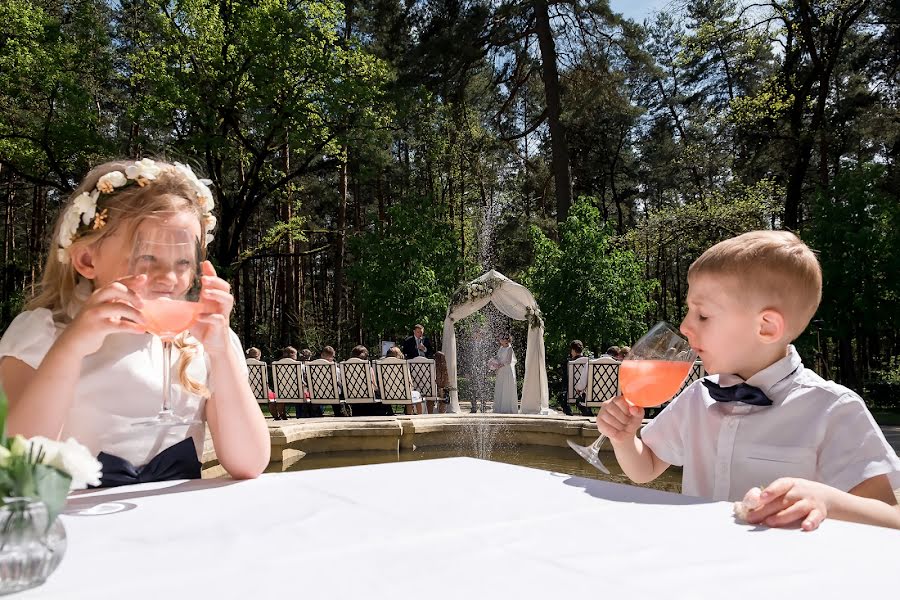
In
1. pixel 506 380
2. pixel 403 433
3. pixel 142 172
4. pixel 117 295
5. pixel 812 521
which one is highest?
pixel 142 172

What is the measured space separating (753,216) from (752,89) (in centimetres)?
999

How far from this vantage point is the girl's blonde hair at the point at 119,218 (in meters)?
1.86

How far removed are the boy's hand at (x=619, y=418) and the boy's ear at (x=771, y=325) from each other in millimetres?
365

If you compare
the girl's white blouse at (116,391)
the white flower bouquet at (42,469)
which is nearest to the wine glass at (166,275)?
the girl's white blouse at (116,391)

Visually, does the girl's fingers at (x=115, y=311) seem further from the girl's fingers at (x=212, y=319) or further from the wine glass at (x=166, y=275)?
the girl's fingers at (x=212, y=319)

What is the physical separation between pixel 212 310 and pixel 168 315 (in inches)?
4.8

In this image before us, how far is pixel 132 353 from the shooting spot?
6.57 feet

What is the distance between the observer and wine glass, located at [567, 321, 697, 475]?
1.76 m

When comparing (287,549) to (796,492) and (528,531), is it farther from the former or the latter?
(796,492)

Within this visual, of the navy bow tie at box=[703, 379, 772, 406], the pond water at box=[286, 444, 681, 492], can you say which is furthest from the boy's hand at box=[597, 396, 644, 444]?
the pond water at box=[286, 444, 681, 492]

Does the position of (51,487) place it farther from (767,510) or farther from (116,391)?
(116,391)

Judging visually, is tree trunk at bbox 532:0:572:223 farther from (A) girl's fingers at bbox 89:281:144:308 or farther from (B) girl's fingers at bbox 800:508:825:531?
(B) girl's fingers at bbox 800:508:825:531

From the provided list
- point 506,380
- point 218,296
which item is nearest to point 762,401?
point 218,296

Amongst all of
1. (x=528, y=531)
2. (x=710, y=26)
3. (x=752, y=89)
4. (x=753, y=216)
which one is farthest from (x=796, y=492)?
(x=752, y=89)
